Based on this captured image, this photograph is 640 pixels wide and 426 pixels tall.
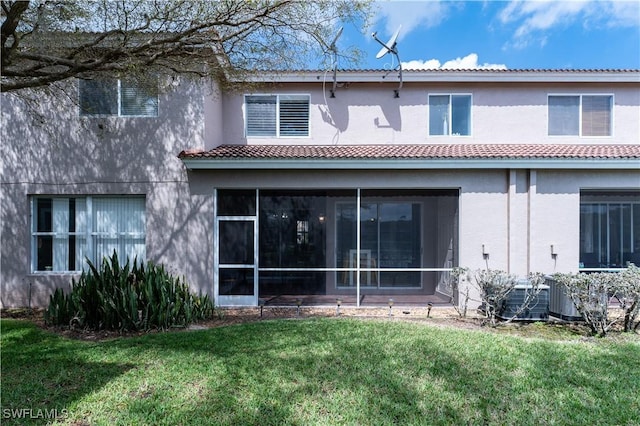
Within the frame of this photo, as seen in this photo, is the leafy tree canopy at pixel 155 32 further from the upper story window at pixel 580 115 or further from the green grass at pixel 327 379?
the upper story window at pixel 580 115

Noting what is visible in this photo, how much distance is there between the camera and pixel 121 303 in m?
7.57

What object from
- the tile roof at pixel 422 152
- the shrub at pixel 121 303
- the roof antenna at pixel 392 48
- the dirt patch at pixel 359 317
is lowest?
the dirt patch at pixel 359 317

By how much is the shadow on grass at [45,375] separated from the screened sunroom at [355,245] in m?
5.32

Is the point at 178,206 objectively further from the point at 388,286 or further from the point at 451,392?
the point at 451,392

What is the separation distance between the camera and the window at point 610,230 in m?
11.5

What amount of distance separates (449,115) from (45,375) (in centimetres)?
1203

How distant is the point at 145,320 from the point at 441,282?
8.31 meters

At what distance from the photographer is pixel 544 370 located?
531cm

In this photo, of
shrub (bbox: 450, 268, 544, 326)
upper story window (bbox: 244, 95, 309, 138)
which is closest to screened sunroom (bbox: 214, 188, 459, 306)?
upper story window (bbox: 244, 95, 309, 138)

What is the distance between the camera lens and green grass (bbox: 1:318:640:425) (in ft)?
13.8

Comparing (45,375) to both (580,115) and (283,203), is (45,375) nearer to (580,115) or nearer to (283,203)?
(283,203)

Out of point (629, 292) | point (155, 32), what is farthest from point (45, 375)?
point (629, 292)

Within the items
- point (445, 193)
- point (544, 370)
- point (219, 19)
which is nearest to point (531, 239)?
point (445, 193)

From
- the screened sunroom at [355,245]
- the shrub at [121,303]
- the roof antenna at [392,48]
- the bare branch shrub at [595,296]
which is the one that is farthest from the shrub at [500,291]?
the roof antenna at [392,48]
